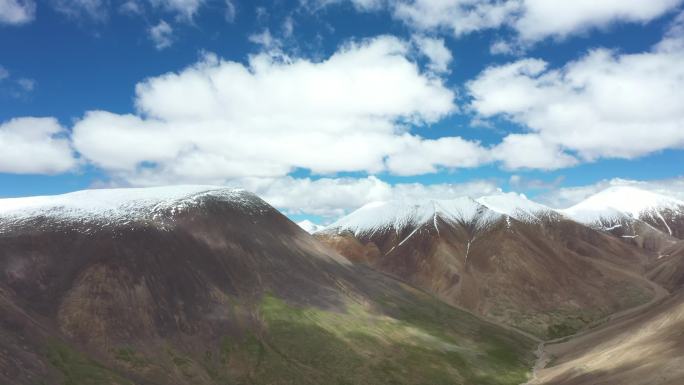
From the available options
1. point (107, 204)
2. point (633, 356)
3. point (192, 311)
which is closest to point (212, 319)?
point (192, 311)

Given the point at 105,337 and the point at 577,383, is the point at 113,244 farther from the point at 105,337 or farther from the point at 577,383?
the point at 577,383

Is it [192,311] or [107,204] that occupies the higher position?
[107,204]

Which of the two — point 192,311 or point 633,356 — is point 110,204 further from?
point 633,356

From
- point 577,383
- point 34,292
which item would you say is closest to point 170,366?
point 34,292

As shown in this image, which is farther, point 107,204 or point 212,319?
point 107,204

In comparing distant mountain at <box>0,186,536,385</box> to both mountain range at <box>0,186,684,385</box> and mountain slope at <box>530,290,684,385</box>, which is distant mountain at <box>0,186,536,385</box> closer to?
mountain range at <box>0,186,684,385</box>

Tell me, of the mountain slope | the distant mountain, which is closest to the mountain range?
the distant mountain
